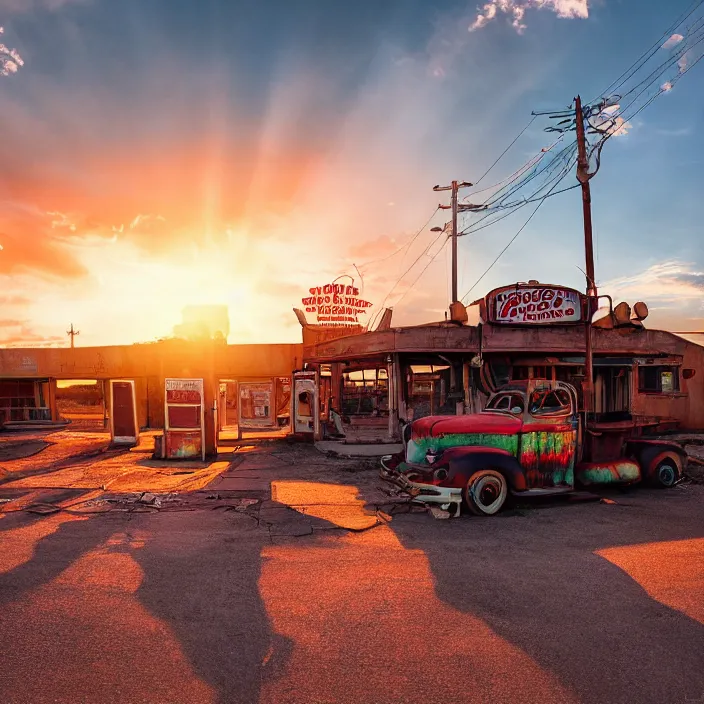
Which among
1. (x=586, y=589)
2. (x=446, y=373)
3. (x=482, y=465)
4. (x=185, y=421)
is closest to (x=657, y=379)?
(x=446, y=373)

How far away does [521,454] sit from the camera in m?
8.90

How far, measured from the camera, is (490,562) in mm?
6113

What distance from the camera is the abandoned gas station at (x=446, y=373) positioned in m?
15.8

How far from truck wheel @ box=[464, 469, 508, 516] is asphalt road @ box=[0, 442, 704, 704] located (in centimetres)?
33

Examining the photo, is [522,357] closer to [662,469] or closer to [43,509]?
[662,469]

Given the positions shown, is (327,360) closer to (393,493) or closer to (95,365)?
(393,493)

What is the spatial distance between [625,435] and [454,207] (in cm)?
1908

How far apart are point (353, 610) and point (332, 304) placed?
2162 cm

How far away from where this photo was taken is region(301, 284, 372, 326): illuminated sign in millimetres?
25766

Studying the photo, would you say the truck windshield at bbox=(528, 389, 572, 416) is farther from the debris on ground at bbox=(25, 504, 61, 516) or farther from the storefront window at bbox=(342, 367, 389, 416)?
the storefront window at bbox=(342, 367, 389, 416)

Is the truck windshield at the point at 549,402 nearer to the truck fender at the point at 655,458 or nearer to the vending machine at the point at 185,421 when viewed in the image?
the truck fender at the point at 655,458

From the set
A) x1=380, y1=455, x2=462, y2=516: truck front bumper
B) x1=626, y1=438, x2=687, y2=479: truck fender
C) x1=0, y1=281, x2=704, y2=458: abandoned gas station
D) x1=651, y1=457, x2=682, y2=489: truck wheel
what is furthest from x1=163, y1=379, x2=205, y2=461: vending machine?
x1=651, y1=457, x2=682, y2=489: truck wheel

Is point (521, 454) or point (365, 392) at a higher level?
point (365, 392)

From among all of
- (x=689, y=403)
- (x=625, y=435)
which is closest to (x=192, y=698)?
(x=625, y=435)
